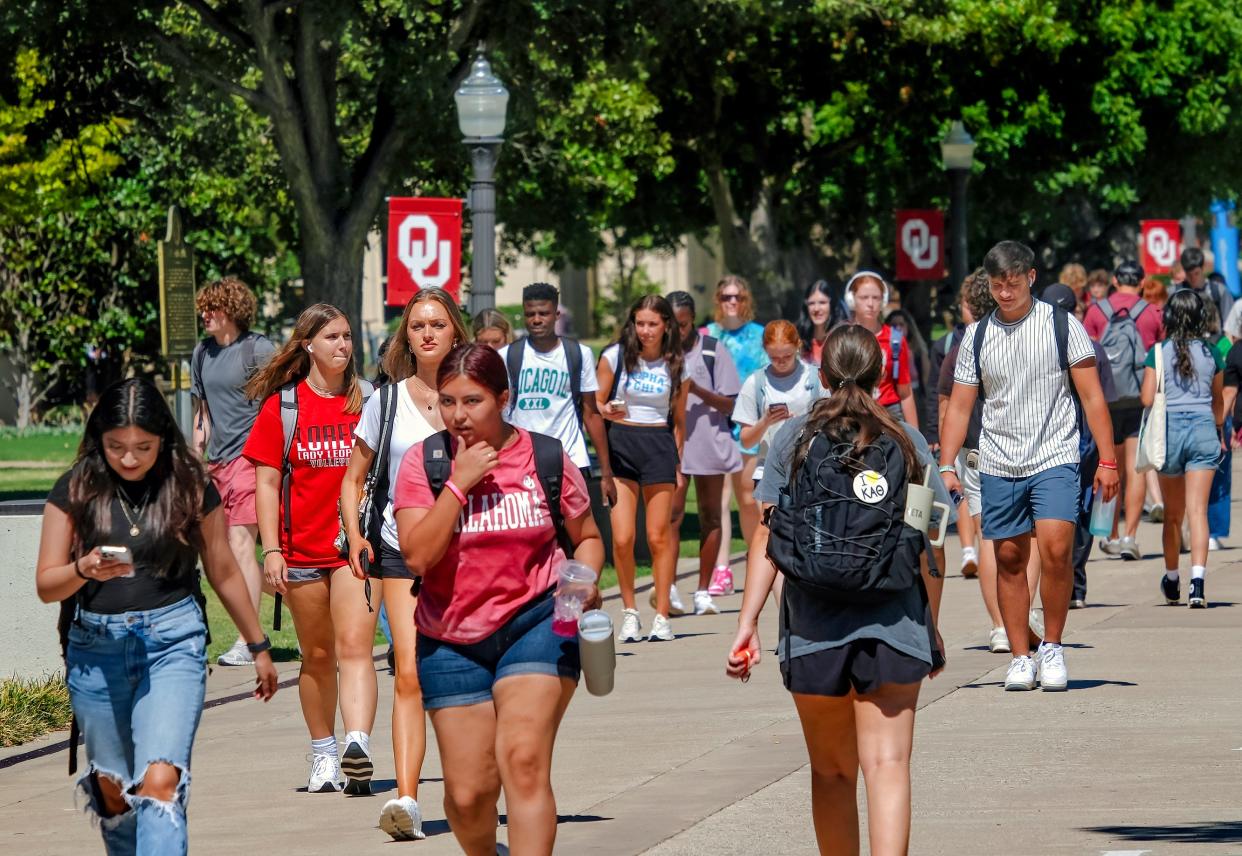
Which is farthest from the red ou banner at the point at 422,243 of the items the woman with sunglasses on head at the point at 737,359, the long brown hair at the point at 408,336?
the long brown hair at the point at 408,336

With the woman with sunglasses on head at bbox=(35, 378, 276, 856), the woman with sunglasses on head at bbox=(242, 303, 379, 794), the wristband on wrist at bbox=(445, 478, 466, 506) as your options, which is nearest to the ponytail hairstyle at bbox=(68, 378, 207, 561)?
the woman with sunglasses on head at bbox=(35, 378, 276, 856)

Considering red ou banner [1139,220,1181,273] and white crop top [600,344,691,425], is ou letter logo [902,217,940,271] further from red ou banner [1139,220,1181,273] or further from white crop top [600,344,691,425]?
white crop top [600,344,691,425]

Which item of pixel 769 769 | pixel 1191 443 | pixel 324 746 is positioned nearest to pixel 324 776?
pixel 324 746

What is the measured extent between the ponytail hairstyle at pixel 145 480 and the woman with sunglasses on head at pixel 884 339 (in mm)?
6220

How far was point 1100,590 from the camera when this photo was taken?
43.9ft

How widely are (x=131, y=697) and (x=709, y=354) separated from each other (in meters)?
7.23

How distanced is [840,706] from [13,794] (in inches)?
149

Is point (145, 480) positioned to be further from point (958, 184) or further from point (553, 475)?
point (958, 184)

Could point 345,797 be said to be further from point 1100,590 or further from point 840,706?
point 1100,590

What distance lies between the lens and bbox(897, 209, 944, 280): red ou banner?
23.8 metres

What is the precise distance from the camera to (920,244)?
2386 centimetres

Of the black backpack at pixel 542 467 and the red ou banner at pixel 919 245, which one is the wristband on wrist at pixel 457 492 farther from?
the red ou banner at pixel 919 245

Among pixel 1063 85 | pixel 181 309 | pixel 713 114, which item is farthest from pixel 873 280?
pixel 1063 85

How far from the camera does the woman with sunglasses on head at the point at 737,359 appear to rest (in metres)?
13.2
